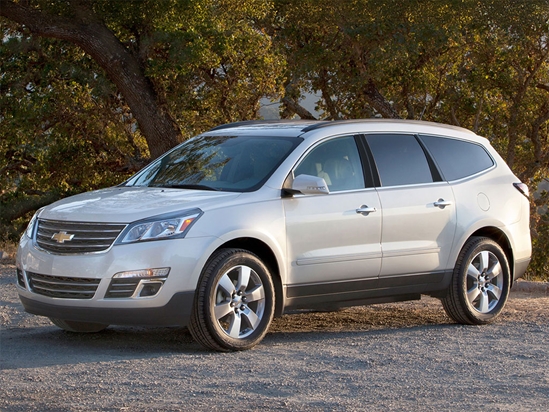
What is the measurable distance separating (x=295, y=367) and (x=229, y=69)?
38.4ft

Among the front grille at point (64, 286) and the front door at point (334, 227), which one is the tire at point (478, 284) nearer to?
the front door at point (334, 227)

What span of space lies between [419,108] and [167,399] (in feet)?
57.4

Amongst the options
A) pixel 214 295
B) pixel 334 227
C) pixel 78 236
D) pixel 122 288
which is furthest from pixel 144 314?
pixel 334 227

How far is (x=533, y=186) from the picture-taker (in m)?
25.2

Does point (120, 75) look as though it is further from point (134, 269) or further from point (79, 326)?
point (134, 269)

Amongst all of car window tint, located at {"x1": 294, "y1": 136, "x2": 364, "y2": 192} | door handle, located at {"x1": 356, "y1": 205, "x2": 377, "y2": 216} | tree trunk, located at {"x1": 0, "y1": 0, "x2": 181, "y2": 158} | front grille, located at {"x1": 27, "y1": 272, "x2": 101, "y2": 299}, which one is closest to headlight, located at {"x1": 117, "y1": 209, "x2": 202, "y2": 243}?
front grille, located at {"x1": 27, "y1": 272, "x2": 101, "y2": 299}

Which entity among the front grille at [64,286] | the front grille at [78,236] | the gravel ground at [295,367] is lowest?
the gravel ground at [295,367]

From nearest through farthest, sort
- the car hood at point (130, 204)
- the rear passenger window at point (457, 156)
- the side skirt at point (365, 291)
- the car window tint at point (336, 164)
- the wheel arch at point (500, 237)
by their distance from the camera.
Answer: the car hood at point (130, 204) → the side skirt at point (365, 291) → the car window tint at point (336, 164) → the rear passenger window at point (457, 156) → the wheel arch at point (500, 237)

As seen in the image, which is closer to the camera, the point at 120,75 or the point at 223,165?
the point at 223,165

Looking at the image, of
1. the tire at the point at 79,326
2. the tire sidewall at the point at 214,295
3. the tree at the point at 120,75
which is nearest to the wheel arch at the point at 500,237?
the tire sidewall at the point at 214,295

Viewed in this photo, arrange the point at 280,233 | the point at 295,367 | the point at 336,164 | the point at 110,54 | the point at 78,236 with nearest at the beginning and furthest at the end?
the point at 295,367, the point at 78,236, the point at 280,233, the point at 336,164, the point at 110,54

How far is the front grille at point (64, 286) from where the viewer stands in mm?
7105

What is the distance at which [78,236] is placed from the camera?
722 cm

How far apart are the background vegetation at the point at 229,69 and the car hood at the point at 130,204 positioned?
9254 mm
